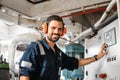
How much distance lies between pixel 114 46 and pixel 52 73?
537 mm

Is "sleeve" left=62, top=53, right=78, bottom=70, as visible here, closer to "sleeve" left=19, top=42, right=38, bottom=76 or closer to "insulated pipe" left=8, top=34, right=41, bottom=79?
"sleeve" left=19, top=42, right=38, bottom=76

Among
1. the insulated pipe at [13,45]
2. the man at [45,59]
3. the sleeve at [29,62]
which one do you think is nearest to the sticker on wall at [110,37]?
the man at [45,59]

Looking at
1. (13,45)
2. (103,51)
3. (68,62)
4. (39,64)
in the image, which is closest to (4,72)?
(13,45)

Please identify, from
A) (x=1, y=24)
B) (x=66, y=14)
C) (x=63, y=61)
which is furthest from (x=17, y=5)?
(x=1, y=24)

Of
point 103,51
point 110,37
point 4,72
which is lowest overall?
point 4,72

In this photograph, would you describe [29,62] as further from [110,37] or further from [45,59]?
[110,37]

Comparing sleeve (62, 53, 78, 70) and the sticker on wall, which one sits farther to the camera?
sleeve (62, 53, 78, 70)

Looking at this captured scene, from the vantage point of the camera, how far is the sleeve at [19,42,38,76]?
4.69ft

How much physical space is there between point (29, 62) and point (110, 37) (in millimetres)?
695

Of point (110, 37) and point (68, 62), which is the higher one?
point (110, 37)

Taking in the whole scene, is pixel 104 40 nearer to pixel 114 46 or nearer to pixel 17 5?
pixel 114 46

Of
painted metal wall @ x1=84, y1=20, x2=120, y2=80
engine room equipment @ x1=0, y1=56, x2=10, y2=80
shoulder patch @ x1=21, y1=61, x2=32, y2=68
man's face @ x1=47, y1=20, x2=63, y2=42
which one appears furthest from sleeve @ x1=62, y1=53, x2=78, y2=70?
engine room equipment @ x1=0, y1=56, x2=10, y2=80

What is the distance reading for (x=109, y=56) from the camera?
1.64 m

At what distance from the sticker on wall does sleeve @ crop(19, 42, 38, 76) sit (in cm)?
61
